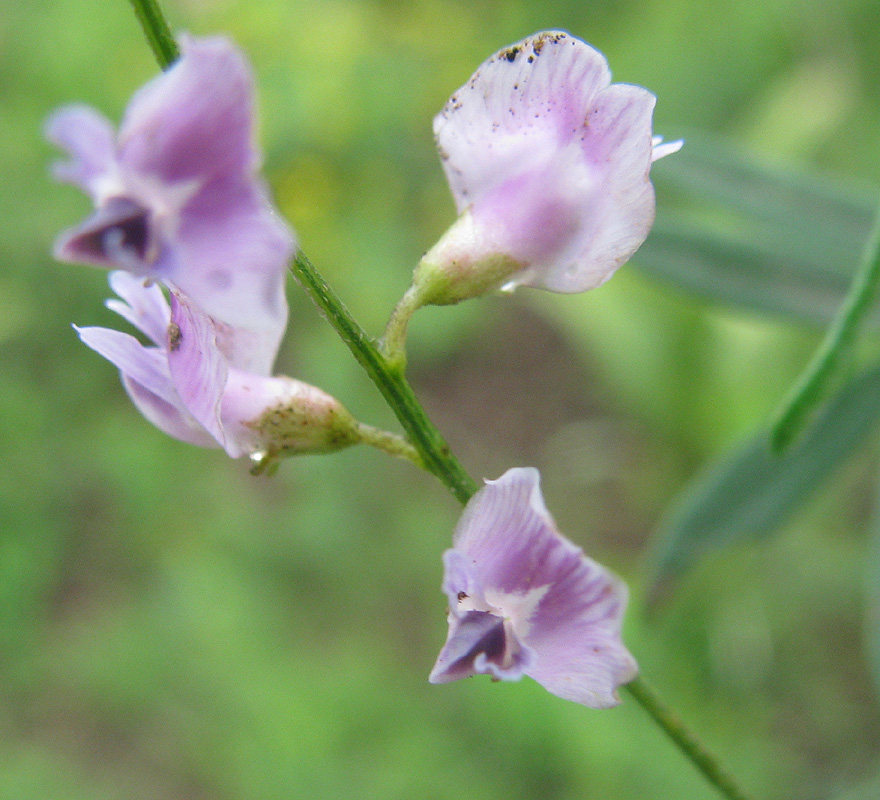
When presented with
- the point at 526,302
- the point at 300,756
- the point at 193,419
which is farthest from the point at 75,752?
the point at 193,419

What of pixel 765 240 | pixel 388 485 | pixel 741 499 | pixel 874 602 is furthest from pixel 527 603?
pixel 388 485

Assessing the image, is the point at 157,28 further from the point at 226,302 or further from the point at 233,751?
the point at 233,751

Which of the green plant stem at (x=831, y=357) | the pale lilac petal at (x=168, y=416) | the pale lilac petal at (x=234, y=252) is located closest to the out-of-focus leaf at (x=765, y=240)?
the green plant stem at (x=831, y=357)

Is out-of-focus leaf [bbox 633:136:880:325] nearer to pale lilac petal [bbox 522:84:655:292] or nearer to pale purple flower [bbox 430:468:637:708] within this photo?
pale lilac petal [bbox 522:84:655:292]

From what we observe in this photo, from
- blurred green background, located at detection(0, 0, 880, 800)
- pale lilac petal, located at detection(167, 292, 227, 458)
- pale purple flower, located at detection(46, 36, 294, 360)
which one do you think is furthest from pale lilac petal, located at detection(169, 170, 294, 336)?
blurred green background, located at detection(0, 0, 880, 800)

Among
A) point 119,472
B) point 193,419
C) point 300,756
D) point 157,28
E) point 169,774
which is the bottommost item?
point 169,774

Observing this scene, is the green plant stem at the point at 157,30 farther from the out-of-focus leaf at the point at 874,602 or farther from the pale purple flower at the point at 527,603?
the out-of-focus leaf at the point at 874,602
